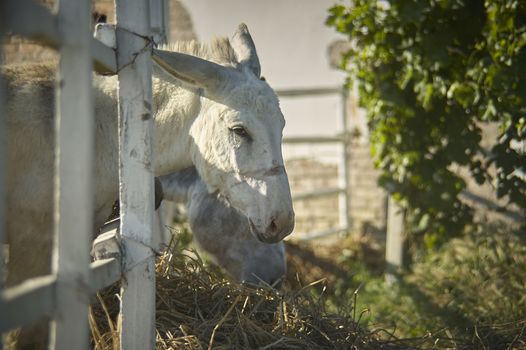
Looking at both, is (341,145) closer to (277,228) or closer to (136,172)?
(277,228)

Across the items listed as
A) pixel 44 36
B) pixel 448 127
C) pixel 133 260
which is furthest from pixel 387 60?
pixel 44 36

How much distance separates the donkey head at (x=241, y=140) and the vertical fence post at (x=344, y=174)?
5.68 m

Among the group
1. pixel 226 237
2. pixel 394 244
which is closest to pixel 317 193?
pixel 394 244

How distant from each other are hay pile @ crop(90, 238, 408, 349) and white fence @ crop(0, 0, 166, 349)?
457mm

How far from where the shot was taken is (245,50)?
2799mm

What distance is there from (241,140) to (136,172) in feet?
2.02

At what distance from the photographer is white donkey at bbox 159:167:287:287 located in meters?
3.61

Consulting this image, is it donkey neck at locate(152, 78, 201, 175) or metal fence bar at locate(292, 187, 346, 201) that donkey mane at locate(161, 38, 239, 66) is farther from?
metal fence bar at locate(292, 187, 346, 201)

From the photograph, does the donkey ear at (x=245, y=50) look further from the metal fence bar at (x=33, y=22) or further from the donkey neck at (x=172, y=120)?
the metal fence bar at (x=33, y=22)

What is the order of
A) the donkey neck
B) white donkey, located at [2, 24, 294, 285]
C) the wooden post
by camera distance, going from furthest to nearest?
1. the wooden post
2. the donkey neck
3. white donkey, located at [2, 24, 294, 285]

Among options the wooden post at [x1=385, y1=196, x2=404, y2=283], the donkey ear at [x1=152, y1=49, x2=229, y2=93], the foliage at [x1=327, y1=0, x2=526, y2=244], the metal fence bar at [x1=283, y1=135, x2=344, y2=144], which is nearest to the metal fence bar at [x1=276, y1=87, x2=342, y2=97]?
the metal fence bar at [x1=283, y1=135, x2=344, y2=144]

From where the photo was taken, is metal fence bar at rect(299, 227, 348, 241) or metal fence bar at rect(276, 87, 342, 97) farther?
metal fence bar at rect(276, 87, 342, 97)

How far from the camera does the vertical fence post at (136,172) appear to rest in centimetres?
188

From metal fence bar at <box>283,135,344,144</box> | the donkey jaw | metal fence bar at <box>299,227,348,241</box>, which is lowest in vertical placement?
metal fence bar at <box>299,227,348,241</box>
